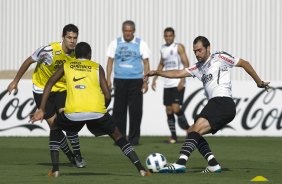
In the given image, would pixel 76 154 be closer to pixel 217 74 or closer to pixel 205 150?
pixel 205 150

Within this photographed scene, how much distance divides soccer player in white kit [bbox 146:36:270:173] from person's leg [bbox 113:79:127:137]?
19.7 feet

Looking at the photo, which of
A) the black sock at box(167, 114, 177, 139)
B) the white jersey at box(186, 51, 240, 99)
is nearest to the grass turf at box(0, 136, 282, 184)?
the black sock at box(167, 114, 177, 139)

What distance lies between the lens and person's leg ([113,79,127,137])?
2073 cm

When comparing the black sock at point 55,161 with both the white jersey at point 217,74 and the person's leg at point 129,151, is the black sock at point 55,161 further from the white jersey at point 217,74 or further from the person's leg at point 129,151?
the white jersey at point 217,74

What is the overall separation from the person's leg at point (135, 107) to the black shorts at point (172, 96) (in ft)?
2.91

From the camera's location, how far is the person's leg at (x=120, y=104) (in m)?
20.7

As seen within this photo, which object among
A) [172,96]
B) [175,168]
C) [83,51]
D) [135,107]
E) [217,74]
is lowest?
[135,107]

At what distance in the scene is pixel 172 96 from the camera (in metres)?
21.6

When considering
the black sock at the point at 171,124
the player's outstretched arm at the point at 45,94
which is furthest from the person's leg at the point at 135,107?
the player's outstretched arm at the point at 45,94

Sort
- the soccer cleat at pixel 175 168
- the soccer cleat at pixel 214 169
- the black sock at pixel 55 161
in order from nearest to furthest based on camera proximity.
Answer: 1. the black sock at pixel 55 161
2. the soccer cleat at pixel 175 168
3. the soccer cleat at pixel 214 169

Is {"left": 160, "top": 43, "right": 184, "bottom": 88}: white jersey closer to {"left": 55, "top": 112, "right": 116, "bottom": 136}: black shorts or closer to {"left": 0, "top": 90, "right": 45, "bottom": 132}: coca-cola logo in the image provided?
{"left": 0, "top": 90, "right": 45, "bottom": 132}: coca-cola logo

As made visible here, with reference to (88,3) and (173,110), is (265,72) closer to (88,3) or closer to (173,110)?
(88,3)

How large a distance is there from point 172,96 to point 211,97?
7147 millimetres

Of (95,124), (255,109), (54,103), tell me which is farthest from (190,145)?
(255,109)
